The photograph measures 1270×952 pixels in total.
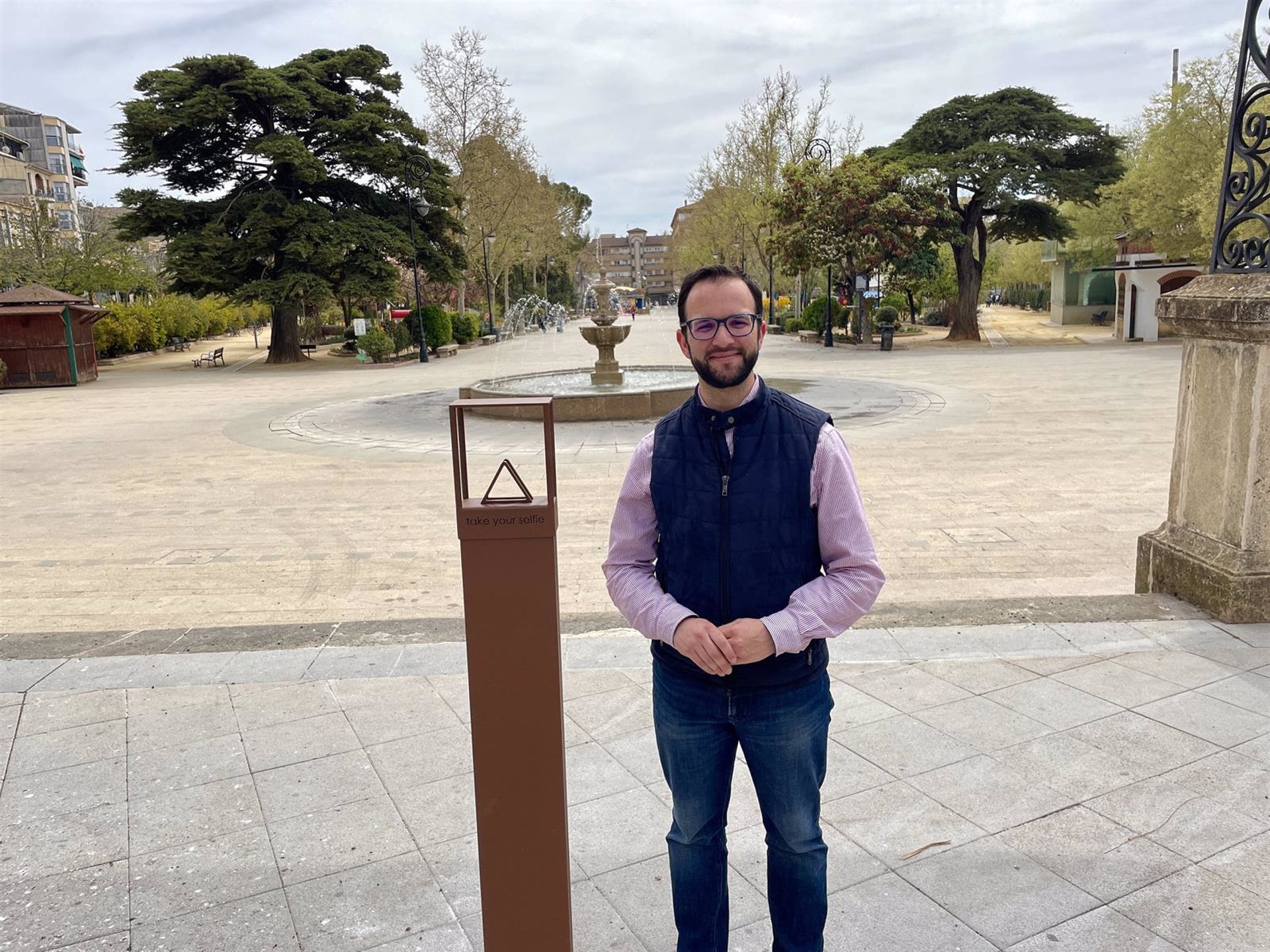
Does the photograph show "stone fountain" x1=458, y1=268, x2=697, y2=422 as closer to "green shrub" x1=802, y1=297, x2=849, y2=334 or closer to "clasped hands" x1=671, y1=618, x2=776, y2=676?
"clasped hands" x1=671, y1=618, x2=776, y2=676

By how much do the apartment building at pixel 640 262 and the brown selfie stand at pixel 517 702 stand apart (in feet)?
558

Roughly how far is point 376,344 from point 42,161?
92.7m

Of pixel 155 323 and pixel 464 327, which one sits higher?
pixel 155 323

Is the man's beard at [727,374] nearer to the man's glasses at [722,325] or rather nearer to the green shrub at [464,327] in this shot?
the man's glasses at [722,325]

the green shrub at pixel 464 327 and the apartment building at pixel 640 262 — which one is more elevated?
the apartment building at pixel 640 262

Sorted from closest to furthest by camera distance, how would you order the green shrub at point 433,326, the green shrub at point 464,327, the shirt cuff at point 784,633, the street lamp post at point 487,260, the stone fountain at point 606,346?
the shirt cuff at point 784,633
the stone fountain at point 606,346
the green shrub at point 433,326
the green shrub at point 464,327
the street lamp post at point 487,260

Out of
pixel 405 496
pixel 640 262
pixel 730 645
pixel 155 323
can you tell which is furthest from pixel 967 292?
pixel 640 262

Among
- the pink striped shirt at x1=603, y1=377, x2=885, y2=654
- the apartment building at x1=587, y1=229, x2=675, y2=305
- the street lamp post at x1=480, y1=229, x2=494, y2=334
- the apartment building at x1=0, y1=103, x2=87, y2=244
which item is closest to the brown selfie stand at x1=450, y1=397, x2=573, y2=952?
the pink striped shirt at x1=603, y1=377, x2=885, y2=654

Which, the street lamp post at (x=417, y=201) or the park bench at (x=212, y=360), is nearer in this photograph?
the street lamp post at (x=417, y=201)

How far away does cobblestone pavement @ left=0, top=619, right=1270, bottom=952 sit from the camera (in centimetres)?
252

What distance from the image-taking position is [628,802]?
10.2 feet

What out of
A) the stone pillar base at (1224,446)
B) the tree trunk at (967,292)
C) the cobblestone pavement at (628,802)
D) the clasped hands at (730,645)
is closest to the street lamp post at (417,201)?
the tree trunk at (967,292)

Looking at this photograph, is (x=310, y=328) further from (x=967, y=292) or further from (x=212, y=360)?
(x=967, y=292)

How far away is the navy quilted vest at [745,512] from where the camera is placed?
79.6 inches
